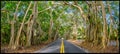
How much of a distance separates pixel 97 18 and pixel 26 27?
8.04 meters

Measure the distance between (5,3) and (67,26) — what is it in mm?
49528

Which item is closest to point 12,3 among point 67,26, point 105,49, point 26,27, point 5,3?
point 5,3

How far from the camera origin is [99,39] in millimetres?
28891

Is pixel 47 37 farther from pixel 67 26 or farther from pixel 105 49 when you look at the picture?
pixel 105 49

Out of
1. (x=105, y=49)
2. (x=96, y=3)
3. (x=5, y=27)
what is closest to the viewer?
(x=105, y=49)

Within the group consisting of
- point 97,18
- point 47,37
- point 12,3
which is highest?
point 12,3

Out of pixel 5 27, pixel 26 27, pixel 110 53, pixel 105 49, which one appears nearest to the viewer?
pixel 110 53

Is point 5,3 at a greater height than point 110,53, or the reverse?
point 5,3

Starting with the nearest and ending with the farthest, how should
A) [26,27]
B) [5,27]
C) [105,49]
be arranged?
[105,49] < [26,27] < [5,27]

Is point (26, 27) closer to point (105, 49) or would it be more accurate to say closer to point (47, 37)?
point (105, 49)

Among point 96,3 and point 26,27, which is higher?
point 96,3

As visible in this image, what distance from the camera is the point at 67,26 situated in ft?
261

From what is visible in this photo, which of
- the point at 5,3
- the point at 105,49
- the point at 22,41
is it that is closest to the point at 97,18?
the point at 105,49

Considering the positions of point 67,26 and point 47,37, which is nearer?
point 47,37
